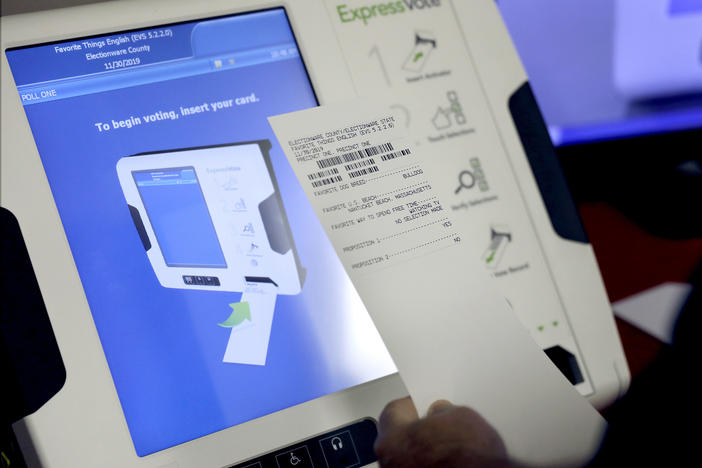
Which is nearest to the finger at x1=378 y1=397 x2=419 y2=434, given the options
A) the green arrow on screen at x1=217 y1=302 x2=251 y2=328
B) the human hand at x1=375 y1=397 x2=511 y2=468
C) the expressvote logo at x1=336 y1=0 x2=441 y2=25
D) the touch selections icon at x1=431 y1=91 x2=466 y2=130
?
the human hand at x1=375 y1=397 x2=511 y2=468

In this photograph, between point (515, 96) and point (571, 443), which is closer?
point (571, 443)

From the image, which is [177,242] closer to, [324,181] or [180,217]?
[180,217]

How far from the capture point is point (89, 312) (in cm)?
55

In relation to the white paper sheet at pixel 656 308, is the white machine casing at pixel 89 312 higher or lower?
higher

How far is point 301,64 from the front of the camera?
2.19 ft

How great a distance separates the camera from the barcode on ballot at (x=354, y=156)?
1.73 feet

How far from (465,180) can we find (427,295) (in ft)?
0.73

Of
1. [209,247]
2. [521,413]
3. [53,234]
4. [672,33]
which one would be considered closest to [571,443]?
[521,413]

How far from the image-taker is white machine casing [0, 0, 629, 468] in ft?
1.75

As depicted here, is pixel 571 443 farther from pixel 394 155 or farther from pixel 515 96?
pixel 515 96

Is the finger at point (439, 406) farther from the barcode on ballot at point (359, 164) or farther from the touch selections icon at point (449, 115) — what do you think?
the touch selections icon at point (449, 115)

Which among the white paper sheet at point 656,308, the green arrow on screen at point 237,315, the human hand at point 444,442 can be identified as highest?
the green arrow on screen at point 237,315

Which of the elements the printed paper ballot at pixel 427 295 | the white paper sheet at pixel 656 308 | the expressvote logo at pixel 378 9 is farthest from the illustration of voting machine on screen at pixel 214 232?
the white paper sheet at pixel 656 308

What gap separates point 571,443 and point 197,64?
1.70 ft
